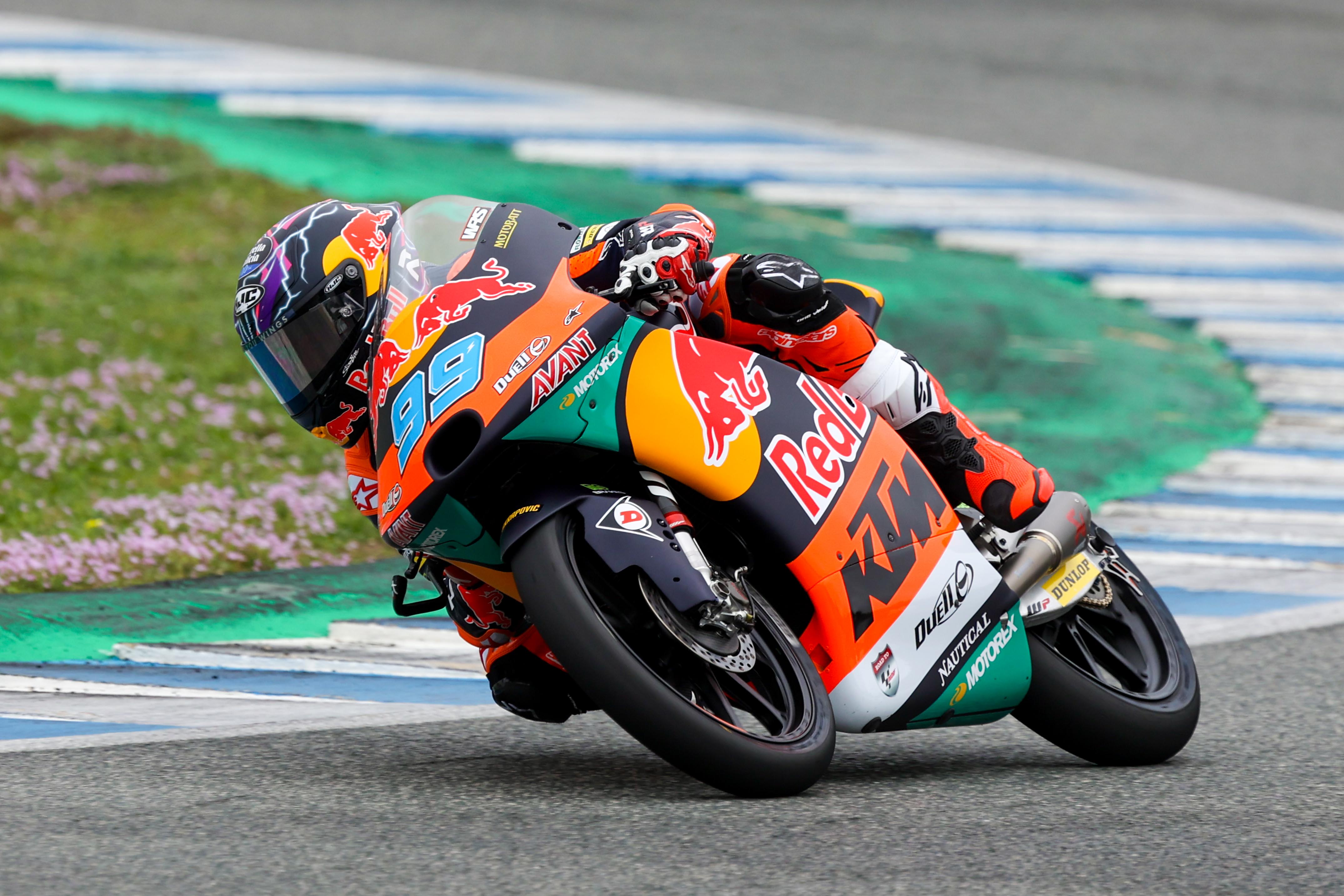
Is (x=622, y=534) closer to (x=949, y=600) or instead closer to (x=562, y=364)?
(x=562, y=364)

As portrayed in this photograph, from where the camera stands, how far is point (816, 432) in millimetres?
4039

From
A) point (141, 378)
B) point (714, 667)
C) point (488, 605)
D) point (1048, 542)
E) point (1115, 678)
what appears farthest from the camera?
point (141, 378)

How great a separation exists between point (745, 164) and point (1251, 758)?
8.74m

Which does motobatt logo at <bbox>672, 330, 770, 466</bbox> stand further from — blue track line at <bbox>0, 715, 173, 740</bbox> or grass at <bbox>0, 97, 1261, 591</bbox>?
grass at <bbox>0, 97, 1261, 591</bbox>

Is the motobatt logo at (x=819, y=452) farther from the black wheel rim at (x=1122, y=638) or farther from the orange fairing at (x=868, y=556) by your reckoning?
the black wheel rim at (x=1122, y=638)

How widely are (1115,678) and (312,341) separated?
2165mm

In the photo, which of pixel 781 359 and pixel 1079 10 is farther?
pixel 1079 10

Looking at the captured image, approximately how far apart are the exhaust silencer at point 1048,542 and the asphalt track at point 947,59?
30.0 ft

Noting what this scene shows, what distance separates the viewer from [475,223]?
4.15m

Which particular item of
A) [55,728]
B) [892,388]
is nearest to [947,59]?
[892,388]

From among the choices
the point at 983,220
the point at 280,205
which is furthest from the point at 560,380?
the point at 983,220

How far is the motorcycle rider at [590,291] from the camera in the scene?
3959mm

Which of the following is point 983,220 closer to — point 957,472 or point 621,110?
point 621,110

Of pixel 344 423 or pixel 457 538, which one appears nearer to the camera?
pixel 457 538
